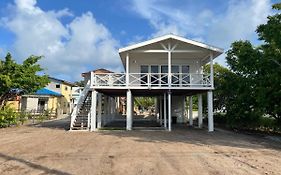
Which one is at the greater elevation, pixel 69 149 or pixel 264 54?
pixel 264 54

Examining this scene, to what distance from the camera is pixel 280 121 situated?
1820 centimetres

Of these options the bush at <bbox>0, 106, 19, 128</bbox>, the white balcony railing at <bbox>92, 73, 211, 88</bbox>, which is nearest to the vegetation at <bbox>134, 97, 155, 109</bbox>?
the bush at <bbox>0, 106, 19, 128</bbox>

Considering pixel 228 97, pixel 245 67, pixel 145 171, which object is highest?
pixel 245 67

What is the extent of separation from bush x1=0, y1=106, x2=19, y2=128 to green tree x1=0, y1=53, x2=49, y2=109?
1.44 metres

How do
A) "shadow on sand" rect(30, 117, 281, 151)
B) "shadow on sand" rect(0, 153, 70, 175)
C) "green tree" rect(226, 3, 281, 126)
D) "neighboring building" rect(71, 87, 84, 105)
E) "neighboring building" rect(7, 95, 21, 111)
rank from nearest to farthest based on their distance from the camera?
"shadow on sand" rect(0, 153, 70, 175) → "shadow on sand" rect(30, 117, 281, 151) → "green tree" rect(226, 3, 281, 126) → "neighboring building" rect(71, 87, 84, 105) → "neighboring building" rect(7, 95, 21, 111)

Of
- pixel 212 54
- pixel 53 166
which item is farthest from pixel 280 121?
pixel 53 166

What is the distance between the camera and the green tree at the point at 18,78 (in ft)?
70.5

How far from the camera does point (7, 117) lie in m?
21.4

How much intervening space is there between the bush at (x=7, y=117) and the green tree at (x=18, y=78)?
1443mm

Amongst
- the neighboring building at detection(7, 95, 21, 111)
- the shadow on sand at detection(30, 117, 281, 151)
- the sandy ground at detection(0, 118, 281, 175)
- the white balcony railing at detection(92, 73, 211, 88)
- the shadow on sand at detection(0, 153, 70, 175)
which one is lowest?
the shadow on sand at detection(0, 153, 70, 175)

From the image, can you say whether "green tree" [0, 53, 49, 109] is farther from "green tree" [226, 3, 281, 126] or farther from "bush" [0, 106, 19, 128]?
"green tree" [226, 3, 281, 126]

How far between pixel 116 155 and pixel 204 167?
307 cm

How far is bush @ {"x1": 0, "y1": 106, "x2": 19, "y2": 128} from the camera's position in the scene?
21.0 metres

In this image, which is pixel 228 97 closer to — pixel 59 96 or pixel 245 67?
pixel 245 67
